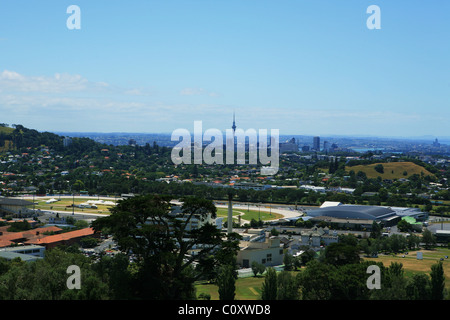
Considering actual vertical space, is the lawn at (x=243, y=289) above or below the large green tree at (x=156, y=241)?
below

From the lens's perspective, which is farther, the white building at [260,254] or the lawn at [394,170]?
the lawn at [394,170]

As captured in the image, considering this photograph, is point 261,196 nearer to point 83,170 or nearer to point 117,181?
point 117,181

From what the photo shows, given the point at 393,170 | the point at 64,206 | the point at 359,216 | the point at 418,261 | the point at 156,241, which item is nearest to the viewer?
the point at 156,241

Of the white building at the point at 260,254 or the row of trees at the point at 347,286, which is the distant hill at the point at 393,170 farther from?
the row of trees at the point at 347,286

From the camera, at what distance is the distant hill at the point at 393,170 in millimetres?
100562

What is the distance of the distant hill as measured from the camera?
3959 inches

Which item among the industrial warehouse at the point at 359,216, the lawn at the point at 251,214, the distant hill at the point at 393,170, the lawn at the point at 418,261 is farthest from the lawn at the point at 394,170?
the lawn at the point at 418,261

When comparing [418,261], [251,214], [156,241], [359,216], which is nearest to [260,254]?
[418,261]

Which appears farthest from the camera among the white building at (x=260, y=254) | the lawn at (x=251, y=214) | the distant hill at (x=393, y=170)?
the distant hill at (x=393, y=170)

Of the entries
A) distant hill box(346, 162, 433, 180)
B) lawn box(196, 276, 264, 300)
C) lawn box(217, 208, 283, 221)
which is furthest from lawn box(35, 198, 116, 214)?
distant hill box(346, 162, 433, 180)

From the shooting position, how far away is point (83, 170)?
9925 cm

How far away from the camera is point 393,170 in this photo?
340 feet

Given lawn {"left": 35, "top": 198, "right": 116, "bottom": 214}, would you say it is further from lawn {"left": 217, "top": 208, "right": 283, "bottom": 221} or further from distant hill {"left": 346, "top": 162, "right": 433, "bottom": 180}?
distant hill {"left": 346, "top": 162, "right": 433, "bottom": 180}

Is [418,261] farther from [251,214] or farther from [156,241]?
[251,214]
